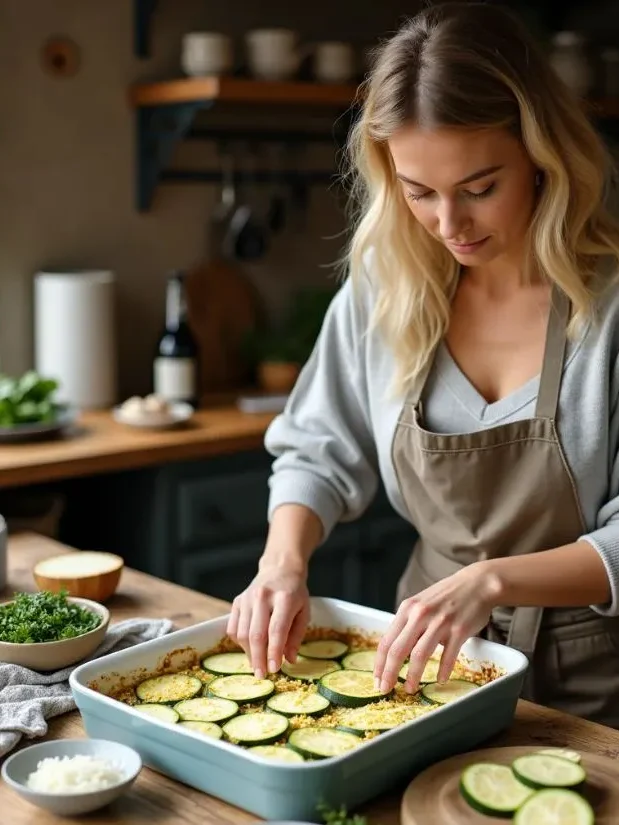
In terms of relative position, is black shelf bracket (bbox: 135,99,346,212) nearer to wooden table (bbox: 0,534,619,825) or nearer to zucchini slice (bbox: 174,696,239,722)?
wooden table (bbox: 0,534,619,825)

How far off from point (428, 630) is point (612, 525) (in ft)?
1.31

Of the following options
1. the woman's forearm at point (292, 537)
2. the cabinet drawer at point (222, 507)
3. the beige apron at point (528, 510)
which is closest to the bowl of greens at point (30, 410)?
the cabinet drawer at point (222, 507)

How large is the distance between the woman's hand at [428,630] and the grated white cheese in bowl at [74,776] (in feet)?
1.14

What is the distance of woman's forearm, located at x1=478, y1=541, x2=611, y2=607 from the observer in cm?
151

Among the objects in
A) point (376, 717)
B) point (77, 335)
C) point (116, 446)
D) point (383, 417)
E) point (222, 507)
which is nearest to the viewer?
point (376, 717)

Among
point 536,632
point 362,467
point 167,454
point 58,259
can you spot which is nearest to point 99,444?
point 167,454

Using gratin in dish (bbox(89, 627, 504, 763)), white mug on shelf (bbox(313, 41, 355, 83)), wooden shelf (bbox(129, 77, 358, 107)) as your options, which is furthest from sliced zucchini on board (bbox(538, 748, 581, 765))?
white mug on shelf (bbox(313, 41, 355, 83))

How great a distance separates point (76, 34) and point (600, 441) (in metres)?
2.20

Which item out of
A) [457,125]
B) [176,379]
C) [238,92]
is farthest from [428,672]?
[238,92]

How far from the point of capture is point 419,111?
62.6 inches

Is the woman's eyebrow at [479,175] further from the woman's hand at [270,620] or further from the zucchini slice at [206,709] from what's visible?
the zucchini slice at [206,709]

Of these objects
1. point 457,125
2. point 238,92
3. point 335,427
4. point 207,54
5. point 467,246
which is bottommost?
point 335,427

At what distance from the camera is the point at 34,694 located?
56.3 inches

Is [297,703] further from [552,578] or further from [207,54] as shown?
[207,54]
